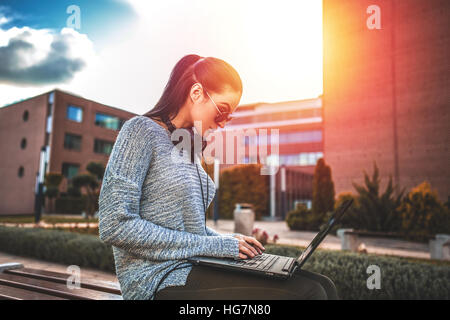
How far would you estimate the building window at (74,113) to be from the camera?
879 inches

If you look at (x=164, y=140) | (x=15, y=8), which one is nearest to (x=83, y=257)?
(x=15, y=8)

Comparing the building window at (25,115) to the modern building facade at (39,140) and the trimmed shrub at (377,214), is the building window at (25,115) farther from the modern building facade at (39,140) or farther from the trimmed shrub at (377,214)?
the trimmed shrub at (377,214)

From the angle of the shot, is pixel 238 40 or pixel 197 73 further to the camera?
pixel 238 40

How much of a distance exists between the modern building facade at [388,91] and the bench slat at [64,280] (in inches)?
406

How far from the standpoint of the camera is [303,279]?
94 cm

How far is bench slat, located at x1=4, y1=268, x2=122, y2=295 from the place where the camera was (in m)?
1.64

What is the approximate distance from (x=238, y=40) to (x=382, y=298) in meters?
2.51

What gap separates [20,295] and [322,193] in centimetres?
1107

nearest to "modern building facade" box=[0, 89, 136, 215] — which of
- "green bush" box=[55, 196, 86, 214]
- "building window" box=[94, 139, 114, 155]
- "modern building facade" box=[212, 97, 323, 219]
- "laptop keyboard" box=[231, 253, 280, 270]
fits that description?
"building window" box=[94, 139, 114, 155]

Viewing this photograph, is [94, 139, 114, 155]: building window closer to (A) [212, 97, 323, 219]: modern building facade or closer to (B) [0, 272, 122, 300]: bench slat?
(A) [212, 97, 323, 219]: modern building facade

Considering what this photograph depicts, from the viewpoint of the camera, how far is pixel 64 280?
1804 mm

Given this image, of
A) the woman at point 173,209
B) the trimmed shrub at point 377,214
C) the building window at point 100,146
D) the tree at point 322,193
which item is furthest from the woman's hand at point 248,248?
the building window at point 100,146
